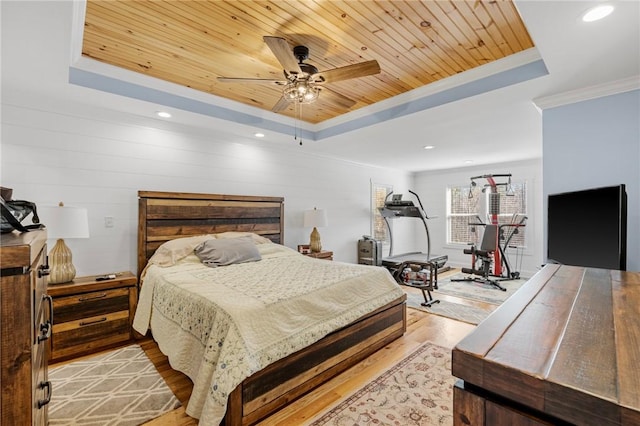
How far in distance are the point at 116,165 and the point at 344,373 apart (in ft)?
10.5

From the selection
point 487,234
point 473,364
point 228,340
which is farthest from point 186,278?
point 487,234

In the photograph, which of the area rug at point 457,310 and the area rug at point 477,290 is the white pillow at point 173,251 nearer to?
the area rug at point 457,310

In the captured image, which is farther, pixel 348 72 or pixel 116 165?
pixel 116 165

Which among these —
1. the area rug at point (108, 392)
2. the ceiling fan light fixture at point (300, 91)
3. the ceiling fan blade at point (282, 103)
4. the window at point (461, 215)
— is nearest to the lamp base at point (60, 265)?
the area rug at point (108, 392)

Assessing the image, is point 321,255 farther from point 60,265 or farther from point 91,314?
point 60,265

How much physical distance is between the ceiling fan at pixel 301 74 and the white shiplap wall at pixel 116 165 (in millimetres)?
1696

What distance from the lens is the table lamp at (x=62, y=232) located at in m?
2.45

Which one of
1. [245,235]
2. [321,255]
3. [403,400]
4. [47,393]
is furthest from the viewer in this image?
[321,255]

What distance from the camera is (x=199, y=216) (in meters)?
3.64

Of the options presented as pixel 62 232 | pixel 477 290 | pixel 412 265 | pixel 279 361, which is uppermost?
pixel 62 232

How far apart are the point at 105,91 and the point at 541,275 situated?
3.63m

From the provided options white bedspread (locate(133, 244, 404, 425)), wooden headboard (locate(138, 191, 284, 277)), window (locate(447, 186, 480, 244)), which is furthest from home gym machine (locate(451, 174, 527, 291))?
wooden headboard (locate(138, 191, 284, 277))

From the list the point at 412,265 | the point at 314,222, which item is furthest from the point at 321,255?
the point at 412,265

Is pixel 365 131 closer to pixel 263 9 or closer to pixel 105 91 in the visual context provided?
pixel 263 9
